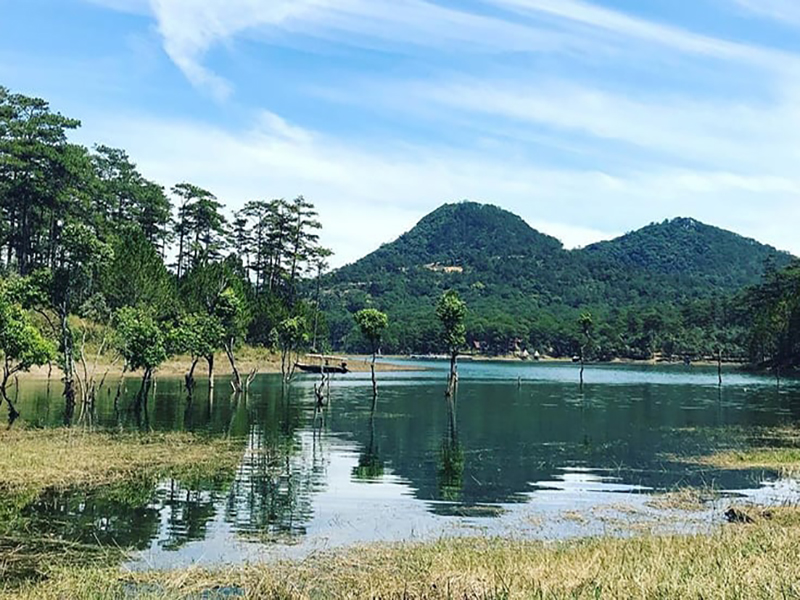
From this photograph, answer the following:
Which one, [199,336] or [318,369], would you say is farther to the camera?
[318,369]

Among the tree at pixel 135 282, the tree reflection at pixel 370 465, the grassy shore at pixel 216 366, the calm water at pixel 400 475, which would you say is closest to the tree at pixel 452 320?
the calm water at pixel 400 475

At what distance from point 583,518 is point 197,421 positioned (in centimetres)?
3007

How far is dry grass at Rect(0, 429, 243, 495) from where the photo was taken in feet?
84.2

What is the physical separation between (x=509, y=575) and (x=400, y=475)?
1643 cm

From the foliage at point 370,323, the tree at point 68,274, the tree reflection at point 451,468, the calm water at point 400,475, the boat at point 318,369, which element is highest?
the tree at point 68,274

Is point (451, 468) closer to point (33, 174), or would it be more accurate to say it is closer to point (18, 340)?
point (18, 340)

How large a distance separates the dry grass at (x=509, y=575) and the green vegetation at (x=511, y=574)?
0.07 feet

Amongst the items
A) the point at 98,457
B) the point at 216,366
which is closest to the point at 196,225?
the point at 216,366

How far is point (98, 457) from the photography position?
98.3ft

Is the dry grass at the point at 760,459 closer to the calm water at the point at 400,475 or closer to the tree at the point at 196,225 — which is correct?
the calm water at the point at 400,475

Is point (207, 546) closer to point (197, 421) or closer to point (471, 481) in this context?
point (471, 481)

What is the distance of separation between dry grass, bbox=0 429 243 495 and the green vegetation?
36.3ft

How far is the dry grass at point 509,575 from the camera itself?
491 inches

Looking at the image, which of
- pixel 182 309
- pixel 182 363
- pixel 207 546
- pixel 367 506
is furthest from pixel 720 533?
pixel 182 363
